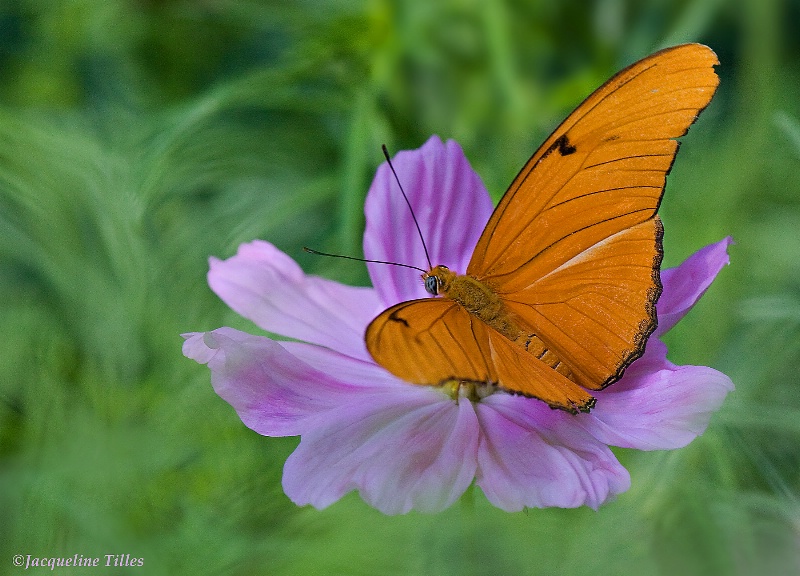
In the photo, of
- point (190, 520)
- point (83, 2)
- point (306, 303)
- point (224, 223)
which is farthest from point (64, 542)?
point (83, 2)

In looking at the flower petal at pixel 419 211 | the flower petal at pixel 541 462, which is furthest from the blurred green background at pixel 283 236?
the flower petal at pixel 419 211

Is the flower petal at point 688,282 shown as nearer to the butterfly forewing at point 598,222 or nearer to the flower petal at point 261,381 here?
the butterfly forewing at point 598,222

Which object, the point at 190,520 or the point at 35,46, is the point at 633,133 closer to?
the point at 190,520

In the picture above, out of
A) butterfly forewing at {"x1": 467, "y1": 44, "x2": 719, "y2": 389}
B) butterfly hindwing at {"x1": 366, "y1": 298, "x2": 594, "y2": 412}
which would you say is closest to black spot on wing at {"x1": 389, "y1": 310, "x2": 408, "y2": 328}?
butterfly hindwing at {"x1": 366, "y1": 298, "x2": 594, "y2": 412}

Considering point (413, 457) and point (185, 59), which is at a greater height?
point (185, 59)

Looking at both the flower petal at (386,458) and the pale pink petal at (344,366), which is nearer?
the flower petal at (386,458)

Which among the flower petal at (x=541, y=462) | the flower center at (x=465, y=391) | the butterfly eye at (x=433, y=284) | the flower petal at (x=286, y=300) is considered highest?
the flower petal at (x=286, y=300)

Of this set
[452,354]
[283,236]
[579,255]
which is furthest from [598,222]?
[283,236]
